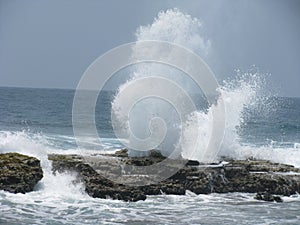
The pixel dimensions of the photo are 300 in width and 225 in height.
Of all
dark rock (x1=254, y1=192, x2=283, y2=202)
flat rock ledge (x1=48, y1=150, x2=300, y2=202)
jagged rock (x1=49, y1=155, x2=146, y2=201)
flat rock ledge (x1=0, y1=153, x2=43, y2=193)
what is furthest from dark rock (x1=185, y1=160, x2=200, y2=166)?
flat rock ledge (x1=0, y1=153, x2=43, y2=193)

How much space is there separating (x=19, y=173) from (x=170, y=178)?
6024 millimetres

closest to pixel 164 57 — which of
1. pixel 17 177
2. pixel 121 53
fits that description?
pixel 121 53

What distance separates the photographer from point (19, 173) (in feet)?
60.8

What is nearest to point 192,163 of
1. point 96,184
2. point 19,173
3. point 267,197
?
point 267,197

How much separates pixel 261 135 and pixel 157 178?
127ft

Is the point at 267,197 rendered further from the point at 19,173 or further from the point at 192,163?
the point at 19,173

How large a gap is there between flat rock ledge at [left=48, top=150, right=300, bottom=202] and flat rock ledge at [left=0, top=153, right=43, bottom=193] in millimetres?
1270

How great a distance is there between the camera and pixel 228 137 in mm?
26656

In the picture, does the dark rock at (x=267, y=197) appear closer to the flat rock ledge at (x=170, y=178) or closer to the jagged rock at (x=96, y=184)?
the flat rock ledge at (x=170, y=178)

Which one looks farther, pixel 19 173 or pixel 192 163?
pixel 192 163

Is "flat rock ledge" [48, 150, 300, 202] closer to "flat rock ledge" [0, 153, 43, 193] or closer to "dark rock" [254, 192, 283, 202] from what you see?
"dark rock" [254, 192, 283, 202]

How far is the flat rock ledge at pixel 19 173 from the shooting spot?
18.3m

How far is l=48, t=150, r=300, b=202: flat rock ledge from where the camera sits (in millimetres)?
18844

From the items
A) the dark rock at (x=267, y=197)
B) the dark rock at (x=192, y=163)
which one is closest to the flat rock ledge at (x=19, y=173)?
the dark rock at (x=192, y=163)
